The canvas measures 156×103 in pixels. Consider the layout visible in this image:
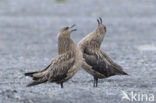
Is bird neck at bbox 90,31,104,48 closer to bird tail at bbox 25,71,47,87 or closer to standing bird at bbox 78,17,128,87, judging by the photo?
standing bird at bbox 78,17,128,87

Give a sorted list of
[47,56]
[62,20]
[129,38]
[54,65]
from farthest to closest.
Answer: [62,20] → [129,38] → [47,56] → [54,65]

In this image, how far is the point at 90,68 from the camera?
11.1 m

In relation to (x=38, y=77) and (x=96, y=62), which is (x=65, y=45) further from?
(x=96, y=62)

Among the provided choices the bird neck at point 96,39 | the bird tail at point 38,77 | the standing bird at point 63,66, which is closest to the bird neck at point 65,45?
the standing bird at point 63,66

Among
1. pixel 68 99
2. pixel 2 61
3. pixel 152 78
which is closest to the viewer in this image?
pixel 68 99

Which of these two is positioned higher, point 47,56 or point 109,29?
point 109,29

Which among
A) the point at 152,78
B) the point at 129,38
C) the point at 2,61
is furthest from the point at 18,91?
the point at 129,38

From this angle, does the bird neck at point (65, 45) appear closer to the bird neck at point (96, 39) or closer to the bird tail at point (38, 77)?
the bird tail at point (38, 77)

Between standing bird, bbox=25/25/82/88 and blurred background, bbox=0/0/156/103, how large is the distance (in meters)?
0.20

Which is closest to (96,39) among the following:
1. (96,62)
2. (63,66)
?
(96,62)

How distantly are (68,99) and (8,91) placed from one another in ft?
3.17

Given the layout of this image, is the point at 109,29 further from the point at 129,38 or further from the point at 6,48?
the point at 6,48

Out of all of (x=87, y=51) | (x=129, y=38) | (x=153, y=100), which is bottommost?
(x=153, y=100)

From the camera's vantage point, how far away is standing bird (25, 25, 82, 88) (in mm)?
10125
